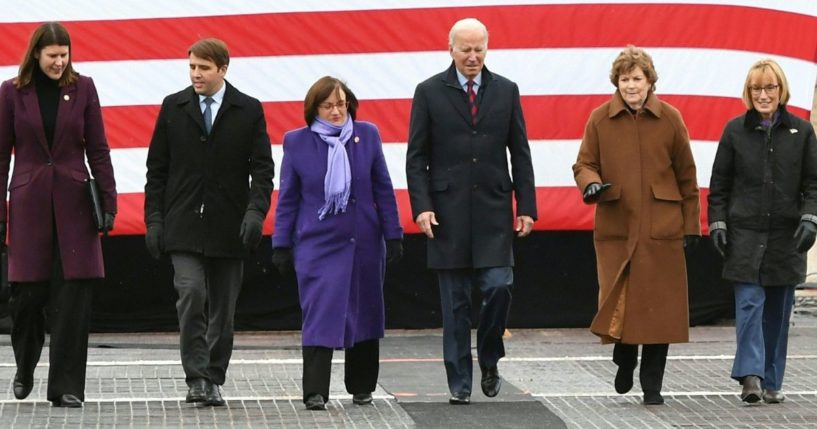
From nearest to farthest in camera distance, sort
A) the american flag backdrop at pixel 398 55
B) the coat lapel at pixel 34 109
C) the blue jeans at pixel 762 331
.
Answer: the coat lapel at pixel 34 109 → the blue jeans at pixel 762 331 → the american flag backdrop at pixel 398 55

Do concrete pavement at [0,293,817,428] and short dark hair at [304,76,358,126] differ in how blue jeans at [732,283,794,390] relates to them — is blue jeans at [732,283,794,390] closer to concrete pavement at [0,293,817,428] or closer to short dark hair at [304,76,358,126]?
concrete pavement at [0,293,817,428]

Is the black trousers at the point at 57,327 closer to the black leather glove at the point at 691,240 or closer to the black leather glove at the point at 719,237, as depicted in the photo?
the black leather glove at the point at 691,240

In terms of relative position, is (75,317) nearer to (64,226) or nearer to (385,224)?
(64,226)

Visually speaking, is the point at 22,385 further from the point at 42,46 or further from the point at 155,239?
the point at 42,46

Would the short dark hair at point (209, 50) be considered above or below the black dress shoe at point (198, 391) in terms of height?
above

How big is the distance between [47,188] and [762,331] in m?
3.41

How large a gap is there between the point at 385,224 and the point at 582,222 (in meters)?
3.46

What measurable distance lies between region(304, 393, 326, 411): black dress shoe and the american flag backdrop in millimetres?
3402

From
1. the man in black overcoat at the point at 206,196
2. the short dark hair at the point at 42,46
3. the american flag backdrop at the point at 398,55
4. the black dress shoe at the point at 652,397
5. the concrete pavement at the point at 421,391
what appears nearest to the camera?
the concrete pavement at the point at 421,391

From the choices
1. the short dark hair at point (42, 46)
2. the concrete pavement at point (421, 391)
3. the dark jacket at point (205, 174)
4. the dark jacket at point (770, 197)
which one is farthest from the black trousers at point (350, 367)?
the dark jacket at point (770, 197)

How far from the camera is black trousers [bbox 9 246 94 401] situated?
8016mm

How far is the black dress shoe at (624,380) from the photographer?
27.5 ft

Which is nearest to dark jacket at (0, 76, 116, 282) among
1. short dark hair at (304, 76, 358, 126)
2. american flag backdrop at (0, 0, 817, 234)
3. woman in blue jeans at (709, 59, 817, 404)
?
short dark hair at (304, 76, 358, 126)

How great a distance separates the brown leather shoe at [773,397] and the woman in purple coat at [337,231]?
6.02ft
